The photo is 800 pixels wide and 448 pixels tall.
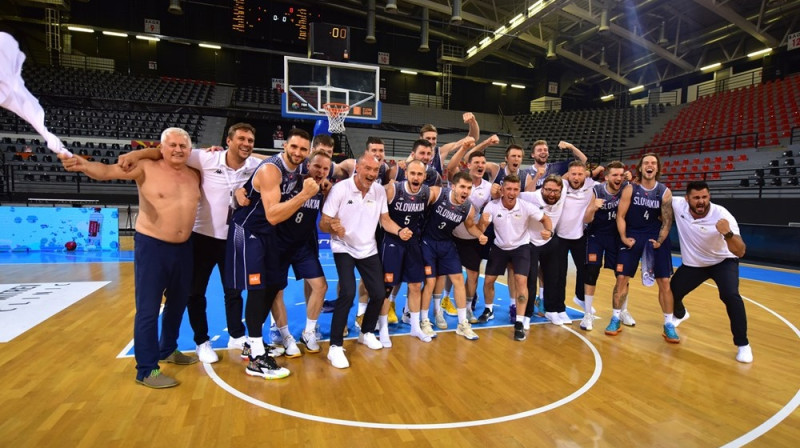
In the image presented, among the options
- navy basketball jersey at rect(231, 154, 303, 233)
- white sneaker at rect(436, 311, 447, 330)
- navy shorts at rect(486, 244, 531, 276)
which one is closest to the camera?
navy basketball jersey at rect(231, 154, 303, 233)

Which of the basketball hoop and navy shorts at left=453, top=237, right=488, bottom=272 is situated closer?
navy shorts at left=453, top=237, right=488, bottom=272

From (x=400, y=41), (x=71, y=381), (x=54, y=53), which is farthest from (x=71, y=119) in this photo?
(x=71, y=381)

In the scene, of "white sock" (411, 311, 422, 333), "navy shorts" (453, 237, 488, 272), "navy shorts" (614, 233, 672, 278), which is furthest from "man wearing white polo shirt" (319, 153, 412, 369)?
"navy shorts" (614, 233, 672, 278)

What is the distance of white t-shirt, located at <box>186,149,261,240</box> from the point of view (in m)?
4.05

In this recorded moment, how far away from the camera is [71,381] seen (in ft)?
12.0

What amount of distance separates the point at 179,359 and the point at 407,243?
8.27ft

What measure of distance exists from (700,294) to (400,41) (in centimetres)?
2402

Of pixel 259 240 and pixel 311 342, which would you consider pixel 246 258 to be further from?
pixel 311 342

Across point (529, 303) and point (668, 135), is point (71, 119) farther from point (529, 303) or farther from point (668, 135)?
point (668, 135)

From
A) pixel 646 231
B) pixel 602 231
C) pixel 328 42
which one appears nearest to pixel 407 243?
pixel 602 231

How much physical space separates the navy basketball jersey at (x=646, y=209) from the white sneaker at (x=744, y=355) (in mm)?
1512

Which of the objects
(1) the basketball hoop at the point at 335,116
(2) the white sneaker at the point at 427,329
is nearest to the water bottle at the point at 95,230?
(1) the basketball hoop at the point at 335,116

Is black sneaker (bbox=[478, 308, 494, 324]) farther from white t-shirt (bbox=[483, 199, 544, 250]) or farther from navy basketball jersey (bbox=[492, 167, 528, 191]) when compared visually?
navy basketball jersey (bbox=[492, 167, 528, 191])

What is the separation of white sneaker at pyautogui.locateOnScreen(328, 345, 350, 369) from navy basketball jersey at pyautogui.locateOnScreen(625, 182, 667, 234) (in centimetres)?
383
